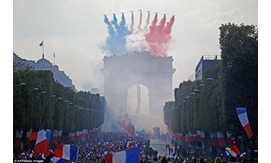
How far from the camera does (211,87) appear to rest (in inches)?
2026

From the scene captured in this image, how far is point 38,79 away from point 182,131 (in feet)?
72.5

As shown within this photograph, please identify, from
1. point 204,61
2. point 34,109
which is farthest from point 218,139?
point 204,61

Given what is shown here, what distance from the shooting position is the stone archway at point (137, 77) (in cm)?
10656

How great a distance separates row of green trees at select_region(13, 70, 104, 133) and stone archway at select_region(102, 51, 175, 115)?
2263 centimetres

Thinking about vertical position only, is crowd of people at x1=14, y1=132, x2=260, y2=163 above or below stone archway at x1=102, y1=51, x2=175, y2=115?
below

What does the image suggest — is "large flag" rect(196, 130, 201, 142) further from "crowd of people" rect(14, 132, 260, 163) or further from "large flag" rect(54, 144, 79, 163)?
"large flag" rect(54, 144, 79, 163)

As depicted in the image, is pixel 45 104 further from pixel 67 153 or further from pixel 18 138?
pixel 67 153

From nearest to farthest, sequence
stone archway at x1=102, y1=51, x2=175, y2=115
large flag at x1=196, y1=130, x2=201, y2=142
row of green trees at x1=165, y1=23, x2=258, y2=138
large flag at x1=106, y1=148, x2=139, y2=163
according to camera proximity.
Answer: large flag at x1=106, y1=148, x2=139, y2=163 < row of green trees at x1=165, y1=23, x2=258, y2=138 < large flag at x1=196, y1=130, x2=201, y2=142 < stone archway at x1=102, y1=51, x2=175, y2=115

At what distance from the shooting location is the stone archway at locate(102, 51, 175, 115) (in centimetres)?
10656

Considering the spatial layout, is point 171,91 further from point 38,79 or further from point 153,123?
point 38,79

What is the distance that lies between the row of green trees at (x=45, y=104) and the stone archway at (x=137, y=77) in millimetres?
22631

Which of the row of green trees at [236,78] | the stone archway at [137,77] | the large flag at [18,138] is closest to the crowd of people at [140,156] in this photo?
the large flag at [18,138]

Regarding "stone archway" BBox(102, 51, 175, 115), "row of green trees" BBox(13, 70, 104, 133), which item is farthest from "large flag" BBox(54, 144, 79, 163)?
"stone archway" BBox(102, 51, 175, 115)

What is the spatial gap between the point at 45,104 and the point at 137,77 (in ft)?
251
